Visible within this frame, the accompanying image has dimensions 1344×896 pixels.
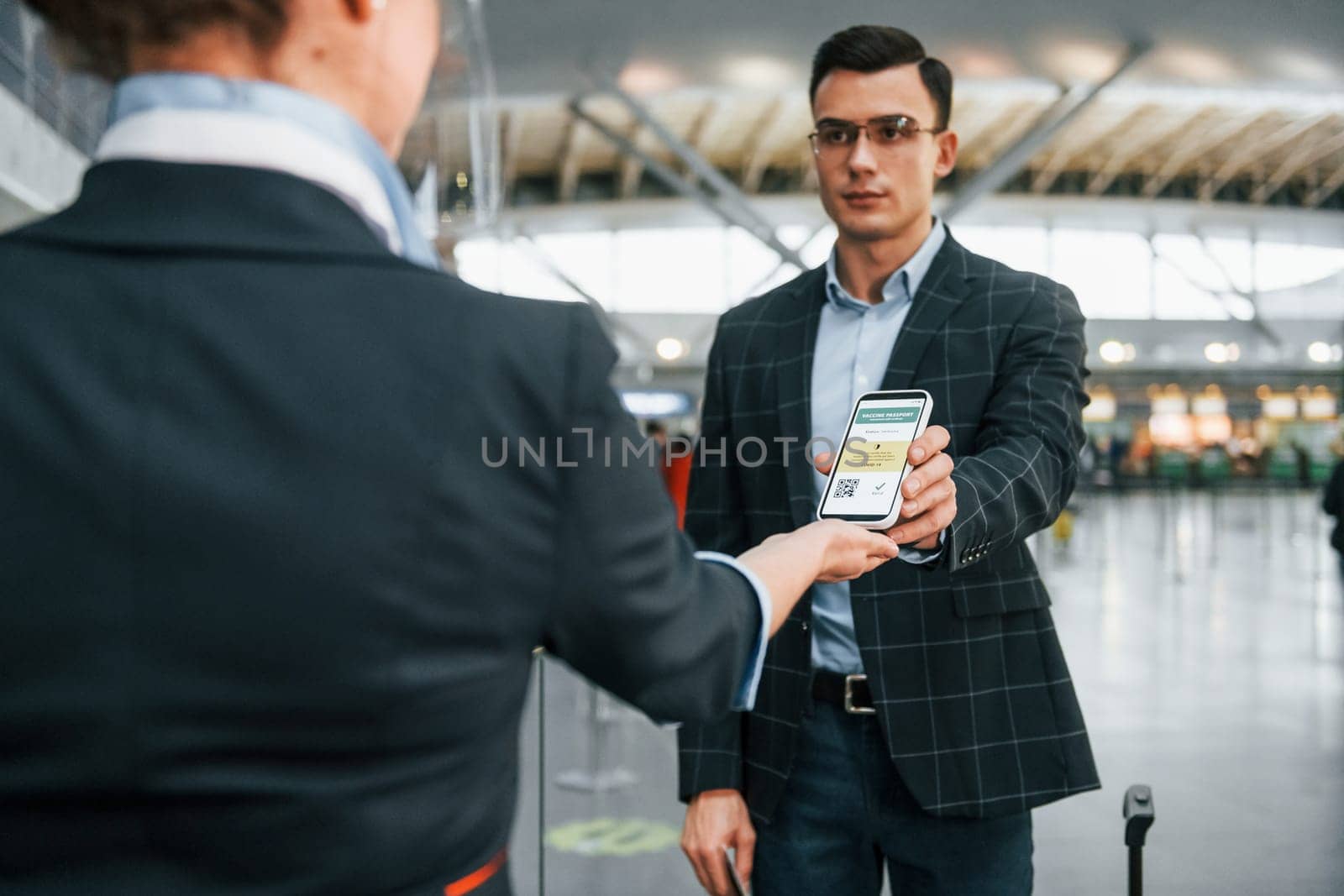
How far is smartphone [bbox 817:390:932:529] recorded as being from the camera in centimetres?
164

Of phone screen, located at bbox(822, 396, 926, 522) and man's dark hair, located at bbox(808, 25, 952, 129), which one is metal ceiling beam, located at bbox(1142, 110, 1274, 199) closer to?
man's dark hair, located at bbox(808, 25, 952, 129)

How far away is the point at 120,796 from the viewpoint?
81cm

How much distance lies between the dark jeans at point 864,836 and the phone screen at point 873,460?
54 centimetres

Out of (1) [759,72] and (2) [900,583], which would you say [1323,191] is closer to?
(1) [759,72]

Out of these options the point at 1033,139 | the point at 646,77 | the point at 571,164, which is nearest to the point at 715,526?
the point at 646,77

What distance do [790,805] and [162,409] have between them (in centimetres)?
157

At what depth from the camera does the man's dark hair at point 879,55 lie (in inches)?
86.5

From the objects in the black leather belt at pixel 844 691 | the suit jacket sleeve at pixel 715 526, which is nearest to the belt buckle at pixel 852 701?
the black leather belt at pixel 844 691

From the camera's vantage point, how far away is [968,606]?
1982 millimetres

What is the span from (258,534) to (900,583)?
1397 millimetres

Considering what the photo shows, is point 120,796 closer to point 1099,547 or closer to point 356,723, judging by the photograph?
point 356,723

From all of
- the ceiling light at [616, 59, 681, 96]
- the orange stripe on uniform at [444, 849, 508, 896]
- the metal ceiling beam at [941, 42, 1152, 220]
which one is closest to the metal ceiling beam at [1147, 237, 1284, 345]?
the metal ceiling beam at [941, 42, 1152, 220]

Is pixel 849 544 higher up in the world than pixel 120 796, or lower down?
higher up

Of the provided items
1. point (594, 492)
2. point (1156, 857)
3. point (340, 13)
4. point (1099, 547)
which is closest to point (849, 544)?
point (594, 492)
